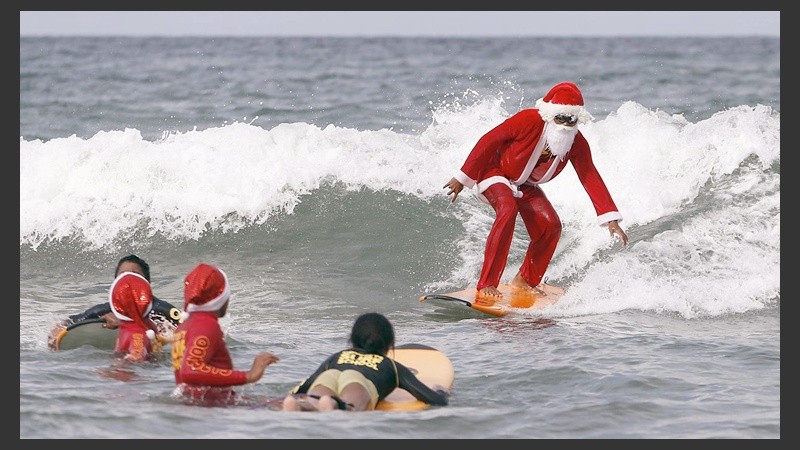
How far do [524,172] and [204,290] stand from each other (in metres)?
3.72

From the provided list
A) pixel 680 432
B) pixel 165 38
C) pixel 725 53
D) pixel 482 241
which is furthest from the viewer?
pixel 165 38

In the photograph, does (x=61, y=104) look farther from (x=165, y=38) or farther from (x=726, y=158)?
(x=165, y=38)

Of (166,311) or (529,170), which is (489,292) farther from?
(166,311)

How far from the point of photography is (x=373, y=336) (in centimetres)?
651

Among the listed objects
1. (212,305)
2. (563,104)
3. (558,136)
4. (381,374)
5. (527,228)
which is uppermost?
(563,104)

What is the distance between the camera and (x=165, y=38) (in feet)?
126

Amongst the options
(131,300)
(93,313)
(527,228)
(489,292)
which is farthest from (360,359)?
(527,228)

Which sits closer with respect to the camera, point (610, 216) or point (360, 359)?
point (360, 359)

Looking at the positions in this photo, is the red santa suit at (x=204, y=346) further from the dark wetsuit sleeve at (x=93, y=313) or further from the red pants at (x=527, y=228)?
the red pants at (x=527, y=228)

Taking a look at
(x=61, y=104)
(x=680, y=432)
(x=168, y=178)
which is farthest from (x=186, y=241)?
(x=61, y=104)

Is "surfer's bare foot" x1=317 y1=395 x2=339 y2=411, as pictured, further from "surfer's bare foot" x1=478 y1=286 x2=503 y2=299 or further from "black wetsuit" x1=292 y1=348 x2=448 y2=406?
"surfer's bare foot" x1=478 y1=286 x2=503 y2=299

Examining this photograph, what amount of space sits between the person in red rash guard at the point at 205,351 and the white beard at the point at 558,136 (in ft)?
11.7

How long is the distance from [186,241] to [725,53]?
24.2 metres

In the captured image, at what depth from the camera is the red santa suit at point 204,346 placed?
6219 mm
